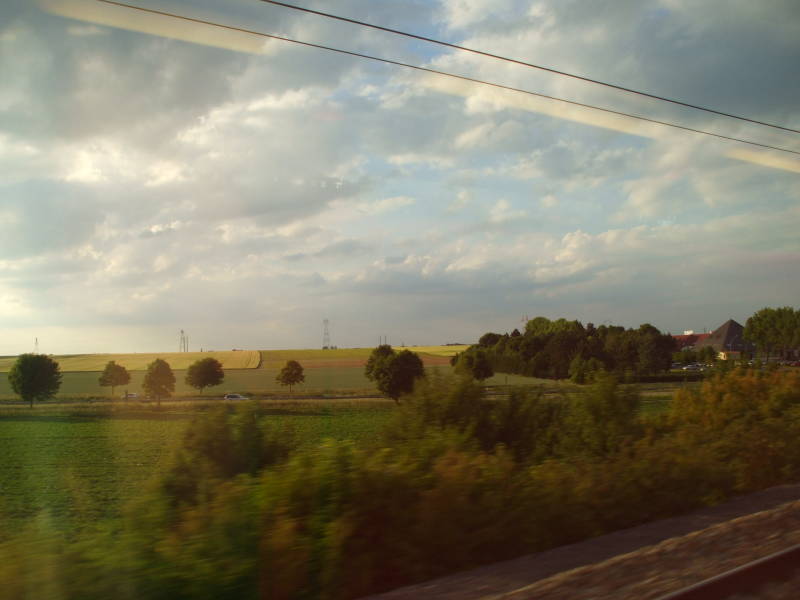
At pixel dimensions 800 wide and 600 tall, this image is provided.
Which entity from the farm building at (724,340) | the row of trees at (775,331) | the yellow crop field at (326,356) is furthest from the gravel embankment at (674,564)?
the farm building at (724,340)

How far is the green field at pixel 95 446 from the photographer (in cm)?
1494

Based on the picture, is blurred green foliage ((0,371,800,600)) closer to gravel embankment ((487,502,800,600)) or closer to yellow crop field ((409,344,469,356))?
gravel embankment ((487,502,800,600))

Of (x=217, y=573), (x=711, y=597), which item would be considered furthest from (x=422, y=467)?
(x=711, y=597)

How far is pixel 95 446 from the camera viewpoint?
1217 inches

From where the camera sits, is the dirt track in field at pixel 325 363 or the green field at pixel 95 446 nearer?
the green field at pixel 95 446

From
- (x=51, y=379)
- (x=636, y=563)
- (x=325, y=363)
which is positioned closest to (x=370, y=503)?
(x=636, y=563)

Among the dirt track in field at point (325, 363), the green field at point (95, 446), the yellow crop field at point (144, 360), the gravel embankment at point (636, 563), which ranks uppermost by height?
the yellow crop field at point (144, 360)

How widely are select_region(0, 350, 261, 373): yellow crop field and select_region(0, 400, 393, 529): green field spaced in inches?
1585

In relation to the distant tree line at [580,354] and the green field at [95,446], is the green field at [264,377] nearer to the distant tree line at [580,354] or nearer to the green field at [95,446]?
the distant tree line at [580,354]

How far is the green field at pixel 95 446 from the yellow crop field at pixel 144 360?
40.3 metres

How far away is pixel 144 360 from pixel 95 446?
65.1 metres

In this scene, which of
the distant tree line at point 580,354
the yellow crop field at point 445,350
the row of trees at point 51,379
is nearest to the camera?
the distant tree line at point 580,354

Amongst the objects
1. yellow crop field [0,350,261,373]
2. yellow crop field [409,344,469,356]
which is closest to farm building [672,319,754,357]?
yellow crop field [409,344,469,356]

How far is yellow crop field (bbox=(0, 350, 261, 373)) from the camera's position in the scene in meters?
86.8
